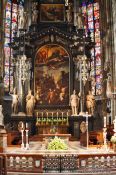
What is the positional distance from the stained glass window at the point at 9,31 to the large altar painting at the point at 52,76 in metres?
3.92

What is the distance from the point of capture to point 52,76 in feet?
97.3

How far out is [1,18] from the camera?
3161 centimetres

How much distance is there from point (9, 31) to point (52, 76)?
8.00 metres

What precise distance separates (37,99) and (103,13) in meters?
10.5

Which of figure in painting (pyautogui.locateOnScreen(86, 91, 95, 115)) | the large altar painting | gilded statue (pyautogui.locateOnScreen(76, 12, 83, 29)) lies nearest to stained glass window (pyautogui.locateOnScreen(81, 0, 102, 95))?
gilded statue (pyautogui.locateOnScreen(76, 12, 83, 29))

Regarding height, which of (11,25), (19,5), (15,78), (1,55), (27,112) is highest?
(19,5)

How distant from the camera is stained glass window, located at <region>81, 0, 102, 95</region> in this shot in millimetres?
33469

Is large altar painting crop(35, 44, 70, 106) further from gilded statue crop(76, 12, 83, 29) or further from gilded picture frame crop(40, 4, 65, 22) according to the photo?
gilded picture frame crop(40, 4, 65, 22)

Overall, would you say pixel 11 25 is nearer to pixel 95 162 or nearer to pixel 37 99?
pixel 37 99

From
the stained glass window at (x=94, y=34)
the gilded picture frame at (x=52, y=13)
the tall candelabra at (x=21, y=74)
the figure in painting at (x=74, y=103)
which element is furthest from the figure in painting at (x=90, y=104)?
the gilded picture frame at (x=52, y=13)

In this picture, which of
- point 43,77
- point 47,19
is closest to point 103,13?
point 47,19

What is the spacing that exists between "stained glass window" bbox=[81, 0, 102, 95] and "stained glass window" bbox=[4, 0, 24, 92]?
6.72m

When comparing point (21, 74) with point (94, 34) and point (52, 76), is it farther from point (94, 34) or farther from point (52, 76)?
point (94, 34)

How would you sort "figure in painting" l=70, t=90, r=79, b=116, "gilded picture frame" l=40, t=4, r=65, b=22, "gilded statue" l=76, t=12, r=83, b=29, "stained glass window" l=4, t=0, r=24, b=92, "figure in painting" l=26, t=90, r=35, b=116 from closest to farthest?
"figure in painting" l=70, t=90, r=79, b=116, "figure in painting" l=26, t=90, r=35, b=116, "gilded statue" l=76, t=12, r=83, b=29, "gilded picture frame" l=40, t=4, r=65, b=22, "stained glass window" l=4, t=0, r=24, b=92
